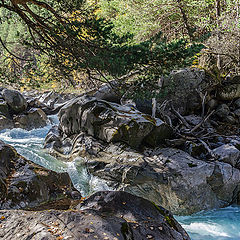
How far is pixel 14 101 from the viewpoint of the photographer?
46.7 feet

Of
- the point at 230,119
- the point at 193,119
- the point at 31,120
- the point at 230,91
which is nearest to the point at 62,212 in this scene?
the point at 193,119

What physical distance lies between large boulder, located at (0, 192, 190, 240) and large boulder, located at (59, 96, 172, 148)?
4058 mm

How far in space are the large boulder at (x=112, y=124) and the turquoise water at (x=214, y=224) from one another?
3010 millimetres

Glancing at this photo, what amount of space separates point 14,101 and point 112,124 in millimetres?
9809

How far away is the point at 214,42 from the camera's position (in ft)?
36.2

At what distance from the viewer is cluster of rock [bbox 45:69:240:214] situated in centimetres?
627

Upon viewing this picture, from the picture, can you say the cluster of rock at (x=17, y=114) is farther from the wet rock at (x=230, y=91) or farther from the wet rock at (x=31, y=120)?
the wet rock at (x=230, y=91)

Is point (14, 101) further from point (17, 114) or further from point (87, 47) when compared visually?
point (87, 47)

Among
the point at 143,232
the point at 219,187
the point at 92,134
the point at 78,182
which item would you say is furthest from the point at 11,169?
the point at 219,187

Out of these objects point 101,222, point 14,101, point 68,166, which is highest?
point 14,101

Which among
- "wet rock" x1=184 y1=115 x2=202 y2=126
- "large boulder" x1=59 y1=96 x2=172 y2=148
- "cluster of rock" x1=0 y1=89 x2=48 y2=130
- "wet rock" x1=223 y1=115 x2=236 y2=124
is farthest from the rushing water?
"wet rock" x1=223 y1=115 x2=236 y2=124

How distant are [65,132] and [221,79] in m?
9.56

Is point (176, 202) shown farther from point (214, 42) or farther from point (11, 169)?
point (214, 42)

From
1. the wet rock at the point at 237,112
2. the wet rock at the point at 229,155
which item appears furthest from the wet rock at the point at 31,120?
the wet rock at the point at 237,112
